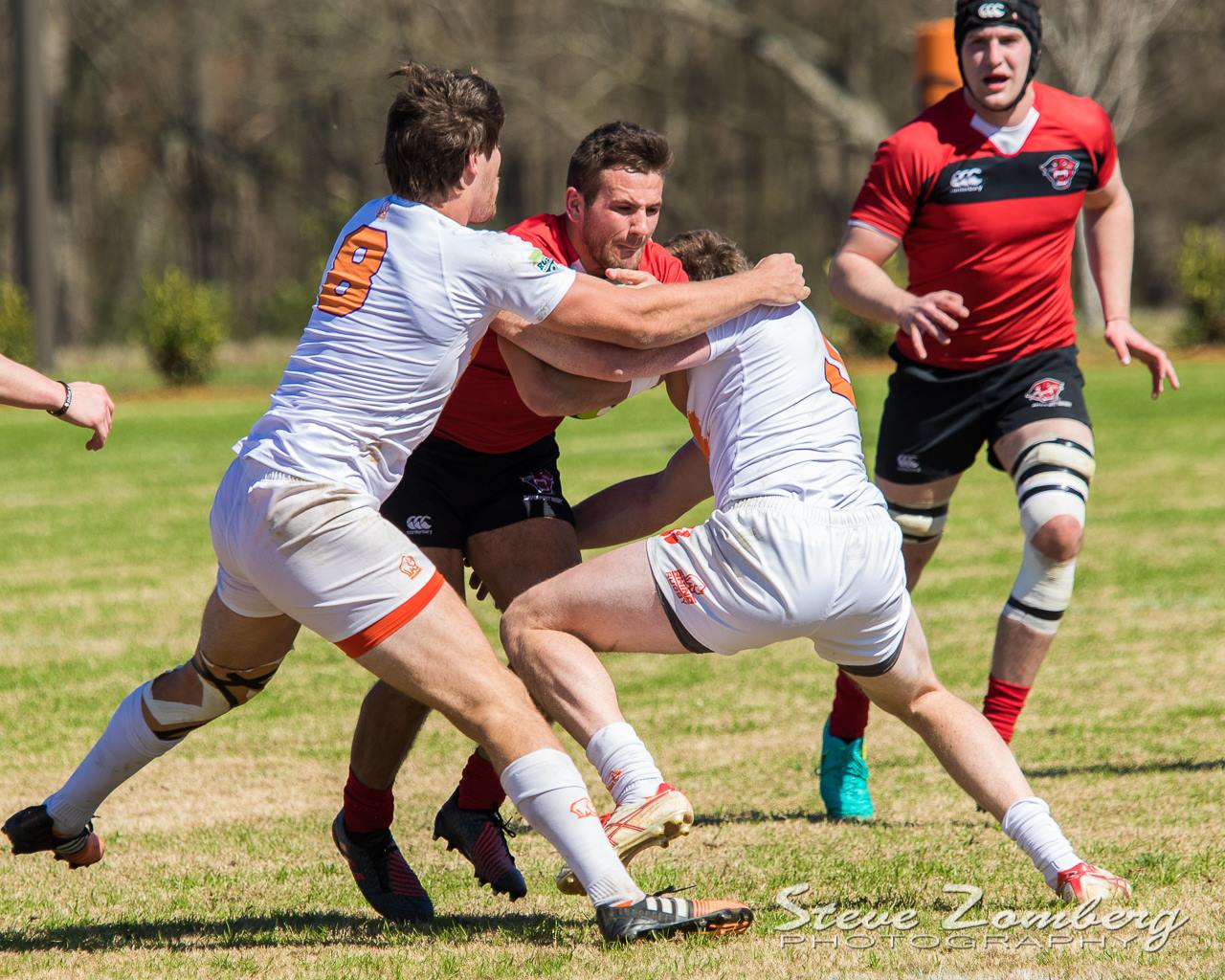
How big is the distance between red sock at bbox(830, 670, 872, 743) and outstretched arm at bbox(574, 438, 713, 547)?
1.20 meters

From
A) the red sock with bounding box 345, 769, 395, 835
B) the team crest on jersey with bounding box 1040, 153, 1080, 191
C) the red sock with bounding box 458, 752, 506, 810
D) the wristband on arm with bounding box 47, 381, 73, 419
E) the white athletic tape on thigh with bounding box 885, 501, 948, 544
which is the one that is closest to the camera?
the wristband on arm with bounding box 47, 381, 73, 419

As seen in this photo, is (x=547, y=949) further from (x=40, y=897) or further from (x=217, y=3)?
(x=217, y=3)

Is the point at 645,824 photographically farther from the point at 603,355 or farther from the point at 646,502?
the point at 646,502

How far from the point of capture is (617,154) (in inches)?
181

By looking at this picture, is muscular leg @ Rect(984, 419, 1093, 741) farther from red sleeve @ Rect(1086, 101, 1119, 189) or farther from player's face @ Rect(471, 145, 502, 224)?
player's face @ Rect(471, 145, 502, 224)

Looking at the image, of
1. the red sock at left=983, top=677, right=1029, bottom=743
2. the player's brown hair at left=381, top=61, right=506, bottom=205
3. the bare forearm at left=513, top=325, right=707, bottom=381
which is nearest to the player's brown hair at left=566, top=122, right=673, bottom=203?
the player's brown hair at left=381, top=61, right=506, bottom=205

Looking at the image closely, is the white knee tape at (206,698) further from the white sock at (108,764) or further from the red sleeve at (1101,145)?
the red sleeve at (1101,145)

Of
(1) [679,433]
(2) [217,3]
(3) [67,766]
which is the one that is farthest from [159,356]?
(3) [67,766]

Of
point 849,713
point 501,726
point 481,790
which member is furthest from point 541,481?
point 849,713

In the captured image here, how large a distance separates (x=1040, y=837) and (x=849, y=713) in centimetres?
167

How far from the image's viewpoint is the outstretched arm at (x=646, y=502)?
5086 millimetres

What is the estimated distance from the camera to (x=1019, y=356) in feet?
20.1

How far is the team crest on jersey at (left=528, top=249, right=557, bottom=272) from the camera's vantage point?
4.15 m

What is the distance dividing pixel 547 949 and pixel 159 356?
22742 mm
